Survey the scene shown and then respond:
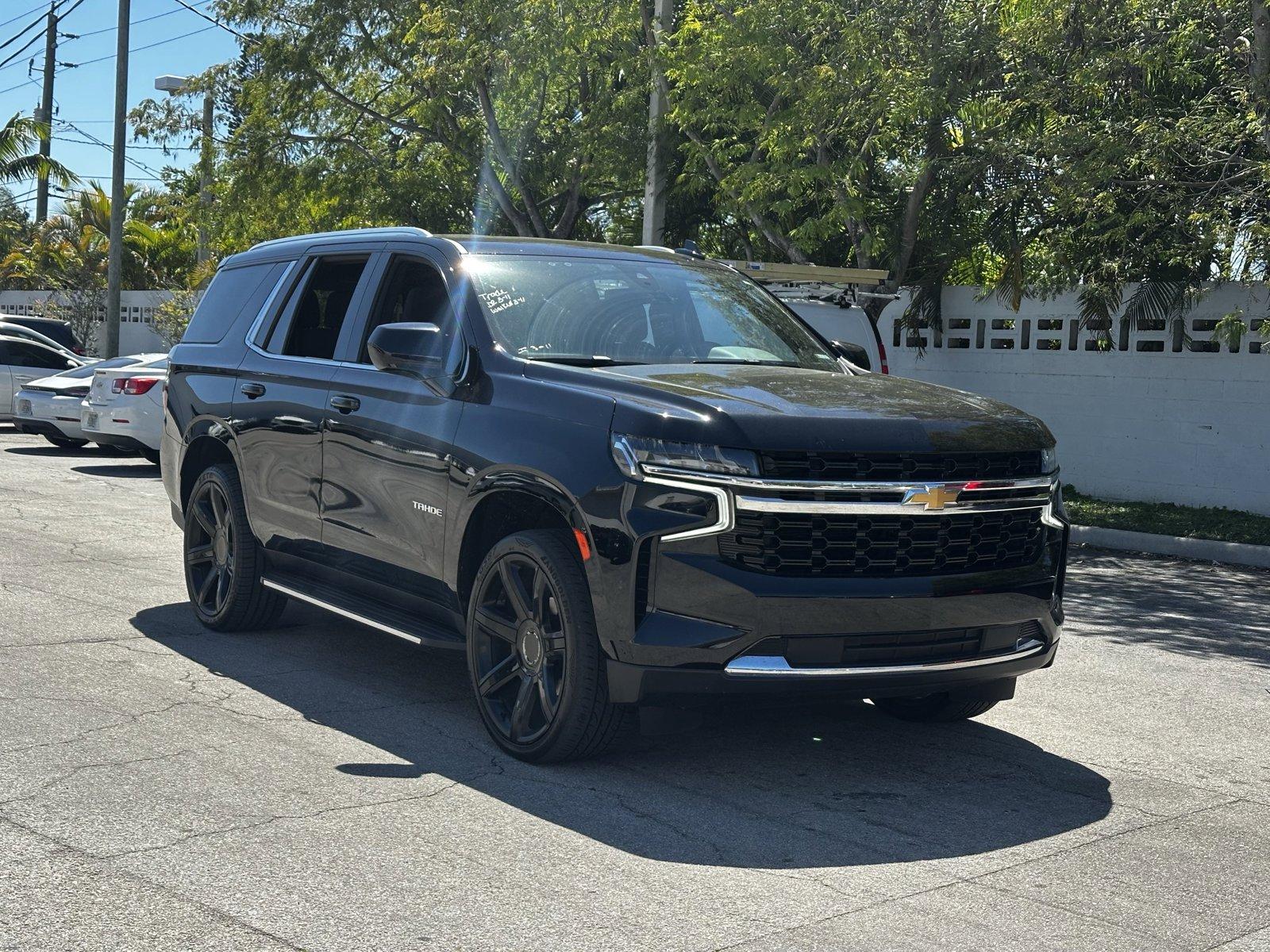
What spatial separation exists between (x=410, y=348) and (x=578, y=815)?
2055 mm

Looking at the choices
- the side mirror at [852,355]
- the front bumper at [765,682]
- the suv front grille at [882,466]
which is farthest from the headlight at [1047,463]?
the side mirror at [852,355]

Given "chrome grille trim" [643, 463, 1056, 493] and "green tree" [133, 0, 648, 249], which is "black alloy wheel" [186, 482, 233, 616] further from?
"green tree" [133, 0, 648, 249]

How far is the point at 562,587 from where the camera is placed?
5312 mm

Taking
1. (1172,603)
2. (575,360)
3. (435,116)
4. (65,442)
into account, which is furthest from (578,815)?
(435,116)

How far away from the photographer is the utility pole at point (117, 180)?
95.6 feet

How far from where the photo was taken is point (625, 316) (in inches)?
253

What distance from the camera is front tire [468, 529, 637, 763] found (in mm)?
5285

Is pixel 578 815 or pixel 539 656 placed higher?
pixel 539 656

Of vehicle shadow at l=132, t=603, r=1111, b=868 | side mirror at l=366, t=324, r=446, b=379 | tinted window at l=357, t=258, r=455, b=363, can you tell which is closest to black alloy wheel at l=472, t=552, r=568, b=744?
vehicle shadow at l=132, t=603, r=1111, b=868

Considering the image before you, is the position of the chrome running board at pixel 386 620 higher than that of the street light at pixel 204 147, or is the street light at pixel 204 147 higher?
the street light at pixel 204 147

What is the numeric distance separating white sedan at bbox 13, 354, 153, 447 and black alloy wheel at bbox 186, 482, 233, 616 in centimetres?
1177

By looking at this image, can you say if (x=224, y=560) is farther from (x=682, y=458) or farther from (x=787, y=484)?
(x=787, y=484)

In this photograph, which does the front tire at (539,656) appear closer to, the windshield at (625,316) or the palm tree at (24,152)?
the windshield at (625,316)

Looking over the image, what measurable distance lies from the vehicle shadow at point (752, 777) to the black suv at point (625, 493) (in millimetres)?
222
